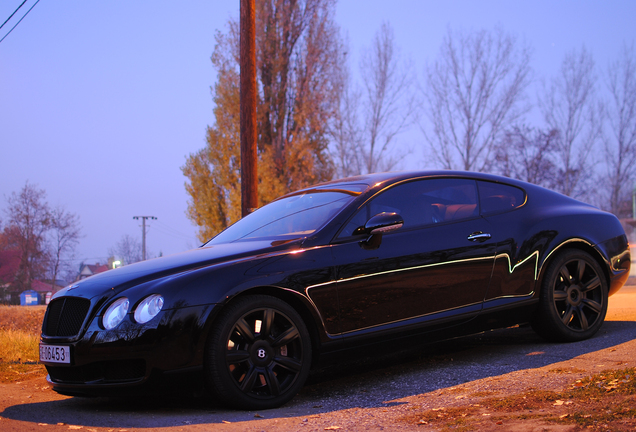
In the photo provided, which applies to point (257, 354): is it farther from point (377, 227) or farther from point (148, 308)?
point (377, 227)

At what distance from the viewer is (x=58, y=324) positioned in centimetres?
405

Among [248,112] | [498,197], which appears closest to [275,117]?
[248,112]

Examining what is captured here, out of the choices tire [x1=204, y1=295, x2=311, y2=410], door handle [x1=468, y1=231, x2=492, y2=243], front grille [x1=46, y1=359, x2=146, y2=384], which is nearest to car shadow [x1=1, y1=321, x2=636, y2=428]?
tire [x1=204, y1=295, x2=311, y2=410]

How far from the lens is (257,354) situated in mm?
3842

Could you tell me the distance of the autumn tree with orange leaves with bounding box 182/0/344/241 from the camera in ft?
78.5

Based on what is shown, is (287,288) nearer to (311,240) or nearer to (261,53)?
(311,240)

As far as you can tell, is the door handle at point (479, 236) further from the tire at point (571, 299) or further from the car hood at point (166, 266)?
the car hood at point (166, 266)

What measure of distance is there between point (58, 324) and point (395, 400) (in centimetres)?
226

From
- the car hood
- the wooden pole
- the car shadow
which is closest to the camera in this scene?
the car shadow

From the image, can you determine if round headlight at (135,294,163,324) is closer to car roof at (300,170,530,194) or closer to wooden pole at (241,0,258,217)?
car roof at (300,170,530,194)

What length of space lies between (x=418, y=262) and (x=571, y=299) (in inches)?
68.4

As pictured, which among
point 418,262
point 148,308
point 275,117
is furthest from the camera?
point 275,117

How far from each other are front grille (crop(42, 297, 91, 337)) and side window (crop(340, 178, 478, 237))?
179cm

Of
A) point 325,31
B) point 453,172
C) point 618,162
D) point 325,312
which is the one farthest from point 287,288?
point 618,162
